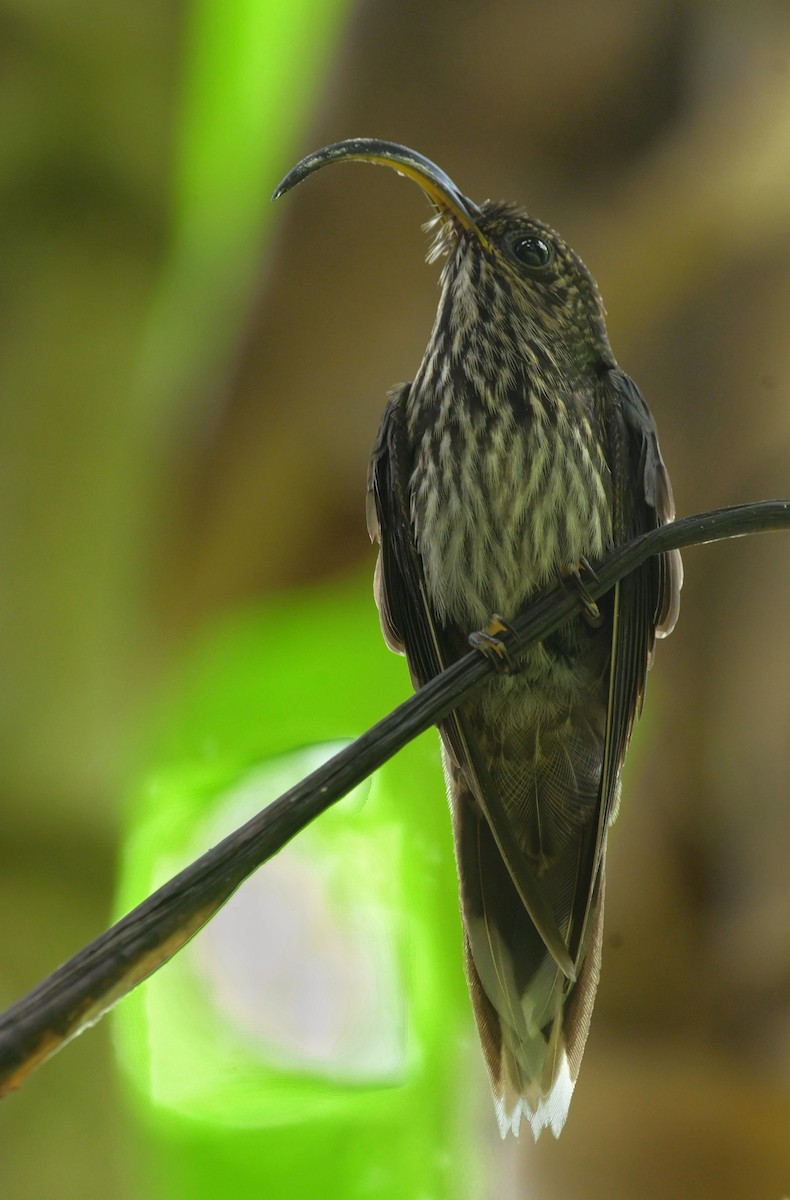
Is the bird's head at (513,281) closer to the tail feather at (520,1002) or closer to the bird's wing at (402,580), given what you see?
the bird's wing at (402,580)

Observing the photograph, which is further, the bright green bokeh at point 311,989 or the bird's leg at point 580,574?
the bright green bokeh at point 311,989

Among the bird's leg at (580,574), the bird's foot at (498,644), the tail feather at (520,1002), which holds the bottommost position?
the tail feather at (520,1002)

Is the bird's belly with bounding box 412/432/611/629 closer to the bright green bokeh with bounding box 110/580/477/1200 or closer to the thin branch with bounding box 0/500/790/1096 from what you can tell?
the thin branch with bounding box 0/500/790/1096

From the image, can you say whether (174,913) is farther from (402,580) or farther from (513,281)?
(513,281)

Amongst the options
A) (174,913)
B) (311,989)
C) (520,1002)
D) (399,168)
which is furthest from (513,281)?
(311,989)

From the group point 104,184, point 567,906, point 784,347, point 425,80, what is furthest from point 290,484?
point 567,906

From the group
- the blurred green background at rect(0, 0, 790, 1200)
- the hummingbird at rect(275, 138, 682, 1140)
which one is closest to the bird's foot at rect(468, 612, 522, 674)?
the hummingbird at rect(275, 138, 682, 1140)

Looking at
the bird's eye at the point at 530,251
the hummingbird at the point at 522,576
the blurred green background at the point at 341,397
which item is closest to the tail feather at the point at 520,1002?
the hummingbird at the point at 522,576
